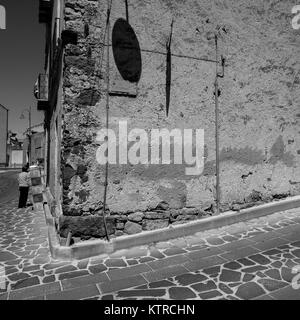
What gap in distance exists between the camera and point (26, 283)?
4121mm

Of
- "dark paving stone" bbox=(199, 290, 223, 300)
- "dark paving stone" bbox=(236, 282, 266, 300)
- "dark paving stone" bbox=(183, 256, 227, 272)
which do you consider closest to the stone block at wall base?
"dark paving stone" bbox=(183, 256, 227, 272)

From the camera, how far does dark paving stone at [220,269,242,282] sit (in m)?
3.88

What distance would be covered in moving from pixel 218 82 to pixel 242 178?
7.36 ft

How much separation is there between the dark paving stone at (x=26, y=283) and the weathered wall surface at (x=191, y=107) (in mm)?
1260

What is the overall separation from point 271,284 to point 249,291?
0.34 metres

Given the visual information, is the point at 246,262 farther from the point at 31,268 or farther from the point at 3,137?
the point at 3,137

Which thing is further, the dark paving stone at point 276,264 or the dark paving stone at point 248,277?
the dark paving stone at point 276,264

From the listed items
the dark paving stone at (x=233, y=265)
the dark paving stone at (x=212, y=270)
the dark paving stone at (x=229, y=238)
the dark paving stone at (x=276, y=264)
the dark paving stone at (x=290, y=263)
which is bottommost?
the dark paving stone at (x=212, y=270)

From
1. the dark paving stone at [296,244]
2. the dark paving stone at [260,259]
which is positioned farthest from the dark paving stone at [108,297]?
the dark paving stone at [296,244]

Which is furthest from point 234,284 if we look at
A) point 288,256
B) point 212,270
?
point 288,256

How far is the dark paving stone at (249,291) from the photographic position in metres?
3.45

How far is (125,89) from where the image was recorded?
5.55 metres

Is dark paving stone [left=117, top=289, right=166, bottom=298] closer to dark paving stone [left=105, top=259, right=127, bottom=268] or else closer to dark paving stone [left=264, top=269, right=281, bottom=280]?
dark paving stone [left=105, top=259, right=127, bottom=268]

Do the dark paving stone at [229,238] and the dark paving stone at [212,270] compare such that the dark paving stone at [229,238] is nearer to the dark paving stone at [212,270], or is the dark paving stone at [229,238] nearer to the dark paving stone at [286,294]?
the dark paving stone at [212,270]
